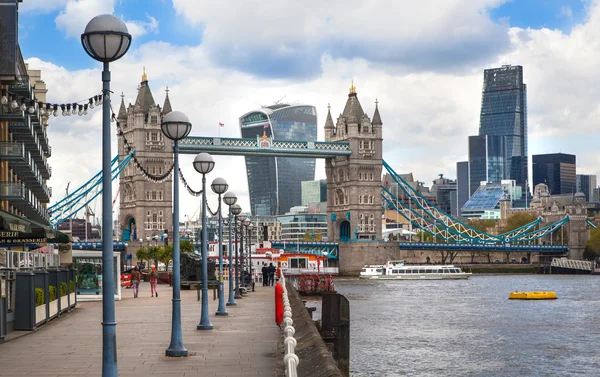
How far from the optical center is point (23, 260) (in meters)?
A: 25.5

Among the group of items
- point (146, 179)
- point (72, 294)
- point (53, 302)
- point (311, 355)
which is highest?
point (146, 179)

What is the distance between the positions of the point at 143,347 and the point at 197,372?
4.40 meters

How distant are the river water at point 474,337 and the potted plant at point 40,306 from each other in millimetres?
8660

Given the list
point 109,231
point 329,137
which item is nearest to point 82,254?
point 109,231

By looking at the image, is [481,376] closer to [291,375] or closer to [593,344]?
[593,344]

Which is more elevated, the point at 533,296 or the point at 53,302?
the point at 53,302

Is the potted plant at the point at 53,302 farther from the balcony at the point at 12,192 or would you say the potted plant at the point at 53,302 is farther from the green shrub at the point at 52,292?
the balcony at the point at 12,192

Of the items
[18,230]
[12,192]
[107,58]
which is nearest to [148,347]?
[18,230]

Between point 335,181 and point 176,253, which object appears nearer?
A: point 176,253

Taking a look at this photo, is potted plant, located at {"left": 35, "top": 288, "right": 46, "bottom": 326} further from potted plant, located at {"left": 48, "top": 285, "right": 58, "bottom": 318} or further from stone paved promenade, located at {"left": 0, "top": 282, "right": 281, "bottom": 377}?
potted plant, located at {"left": 48, "top": 285, "right": 58, "bottom": 318}

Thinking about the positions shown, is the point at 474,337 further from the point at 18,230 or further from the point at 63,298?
the point at 18,230

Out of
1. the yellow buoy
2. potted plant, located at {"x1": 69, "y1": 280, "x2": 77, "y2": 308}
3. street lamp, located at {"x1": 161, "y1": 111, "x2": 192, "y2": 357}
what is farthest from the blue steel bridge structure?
street lamp, located at {"x1": 161, "y1": 111, "x2": 192, "y2": 357}

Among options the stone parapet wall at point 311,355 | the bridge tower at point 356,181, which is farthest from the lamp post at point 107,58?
the bridge tower at point 356,181

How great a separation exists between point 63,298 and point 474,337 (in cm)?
1763
